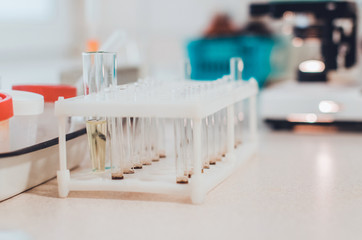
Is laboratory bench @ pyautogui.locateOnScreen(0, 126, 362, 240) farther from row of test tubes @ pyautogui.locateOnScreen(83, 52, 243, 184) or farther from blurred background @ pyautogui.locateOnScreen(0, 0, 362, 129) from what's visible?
blurred background @ pyautogui.locateOnScreen(0, 0, 362, 129)

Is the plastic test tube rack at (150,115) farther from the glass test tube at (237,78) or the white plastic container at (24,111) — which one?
the glass test tube at (237,78)

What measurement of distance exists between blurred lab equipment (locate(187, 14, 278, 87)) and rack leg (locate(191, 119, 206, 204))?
862mm

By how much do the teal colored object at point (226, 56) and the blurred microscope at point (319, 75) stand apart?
105mm

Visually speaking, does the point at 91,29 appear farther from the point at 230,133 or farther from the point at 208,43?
the point at 230,133

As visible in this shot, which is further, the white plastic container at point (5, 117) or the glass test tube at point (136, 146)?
the glass test tube at point (136, 146)

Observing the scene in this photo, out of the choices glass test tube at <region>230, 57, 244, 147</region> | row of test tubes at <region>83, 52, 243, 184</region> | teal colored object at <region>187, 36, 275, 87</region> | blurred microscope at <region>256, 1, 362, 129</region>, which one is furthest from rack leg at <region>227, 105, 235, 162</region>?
teal colored object at <region>187, 36, 275, 87</region>

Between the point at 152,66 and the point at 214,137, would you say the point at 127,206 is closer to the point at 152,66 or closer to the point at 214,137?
the point at 214,137

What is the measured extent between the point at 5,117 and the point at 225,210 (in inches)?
14.2

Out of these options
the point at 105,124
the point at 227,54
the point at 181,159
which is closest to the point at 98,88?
the point at 105,124

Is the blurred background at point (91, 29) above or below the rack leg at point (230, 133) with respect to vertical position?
above

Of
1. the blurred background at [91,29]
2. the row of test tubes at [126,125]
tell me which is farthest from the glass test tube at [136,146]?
the blurred background at [91,29]

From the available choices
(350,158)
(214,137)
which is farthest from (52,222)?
(350,158)

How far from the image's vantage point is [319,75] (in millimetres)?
1554

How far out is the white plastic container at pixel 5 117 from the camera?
79 cm
